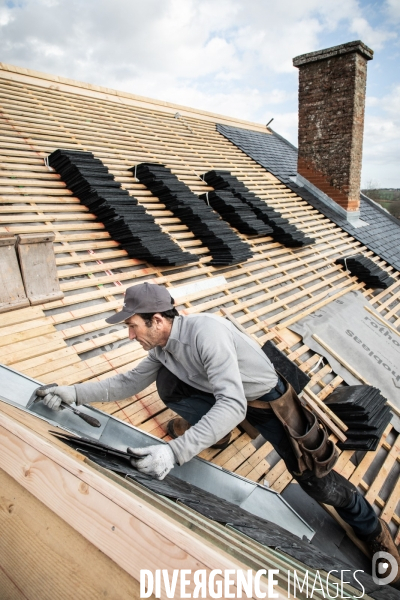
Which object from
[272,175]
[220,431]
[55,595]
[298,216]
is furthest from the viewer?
[272,175]

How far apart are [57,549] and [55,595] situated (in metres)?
0.10

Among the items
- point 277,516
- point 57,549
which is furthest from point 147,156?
point 57,549

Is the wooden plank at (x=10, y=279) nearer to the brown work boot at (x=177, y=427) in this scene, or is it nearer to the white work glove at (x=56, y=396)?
the white work glove at (x=56, y=396)

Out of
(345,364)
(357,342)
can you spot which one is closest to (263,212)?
(357,342)

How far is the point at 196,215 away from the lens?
4.86 metres

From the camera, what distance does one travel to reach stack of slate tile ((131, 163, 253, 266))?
15.4ft

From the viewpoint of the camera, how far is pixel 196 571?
0.81 metres

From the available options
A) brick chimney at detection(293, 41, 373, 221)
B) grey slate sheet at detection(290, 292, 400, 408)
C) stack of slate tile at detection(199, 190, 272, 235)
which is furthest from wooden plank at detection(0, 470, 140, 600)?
brick chimney at detection(293, 41, 373, 221)

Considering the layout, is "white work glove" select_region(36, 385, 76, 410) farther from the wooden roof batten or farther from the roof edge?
the roof edge

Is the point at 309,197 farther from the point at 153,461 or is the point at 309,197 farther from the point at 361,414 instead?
the point at 153,461

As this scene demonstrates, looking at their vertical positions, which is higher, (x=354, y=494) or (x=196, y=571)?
(x=196, y=571)

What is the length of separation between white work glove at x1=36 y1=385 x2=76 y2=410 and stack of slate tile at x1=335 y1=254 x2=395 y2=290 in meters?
5.28

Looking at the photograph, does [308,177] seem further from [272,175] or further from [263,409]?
[263,409]

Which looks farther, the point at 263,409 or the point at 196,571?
the point at 263,409
